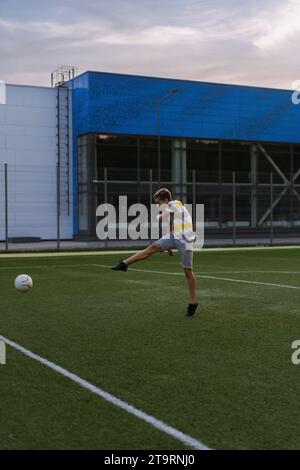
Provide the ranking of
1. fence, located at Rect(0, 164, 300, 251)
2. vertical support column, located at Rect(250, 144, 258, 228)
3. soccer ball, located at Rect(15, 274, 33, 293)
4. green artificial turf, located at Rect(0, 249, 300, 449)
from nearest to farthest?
green artificial turf, located at Rect(0, 249, 300, 449) < soccer ball, located at Rect(15, 274, 33, 293) < fence, located at Rect(0, 164, 300, 251) < vertical support column, located at Rect(250, 144, 258, 228)

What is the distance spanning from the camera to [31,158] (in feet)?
A: 138

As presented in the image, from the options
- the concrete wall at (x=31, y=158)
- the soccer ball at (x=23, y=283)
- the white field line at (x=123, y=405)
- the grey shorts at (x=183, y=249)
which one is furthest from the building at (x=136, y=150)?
the white field line at (x=123, y=405)

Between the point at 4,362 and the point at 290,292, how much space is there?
23.9 ft

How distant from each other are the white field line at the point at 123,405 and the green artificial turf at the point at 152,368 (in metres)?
0.06

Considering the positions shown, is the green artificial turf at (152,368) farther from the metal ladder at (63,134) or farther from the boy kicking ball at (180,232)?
the metal ladder at (63,134)

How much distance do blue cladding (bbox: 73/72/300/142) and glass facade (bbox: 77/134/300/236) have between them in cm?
82

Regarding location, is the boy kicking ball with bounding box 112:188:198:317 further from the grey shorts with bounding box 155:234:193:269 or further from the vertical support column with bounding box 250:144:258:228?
the vertical support column with bounding box 250:144:258:228

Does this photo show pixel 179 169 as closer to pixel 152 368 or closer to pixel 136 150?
pixel 136 150

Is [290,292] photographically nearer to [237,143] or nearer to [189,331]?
[189,331]

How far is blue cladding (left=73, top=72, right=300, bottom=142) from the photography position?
4228 centimetres

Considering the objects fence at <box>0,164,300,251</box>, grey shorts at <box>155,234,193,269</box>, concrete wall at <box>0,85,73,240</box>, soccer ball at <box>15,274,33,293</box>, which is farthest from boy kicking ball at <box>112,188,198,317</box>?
concrete wall at <box>0,85,73,240</box>

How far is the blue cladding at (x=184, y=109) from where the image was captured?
42281 millimetres

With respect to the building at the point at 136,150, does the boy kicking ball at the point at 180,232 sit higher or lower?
lower

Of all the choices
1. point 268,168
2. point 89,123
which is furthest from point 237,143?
point 89,123
